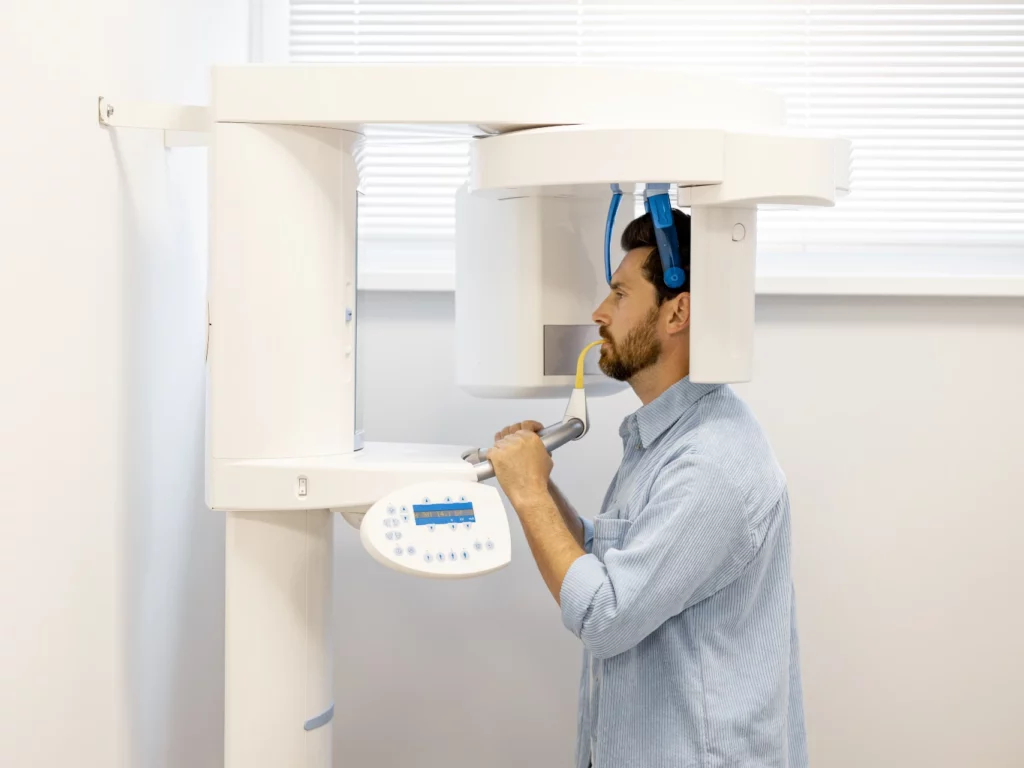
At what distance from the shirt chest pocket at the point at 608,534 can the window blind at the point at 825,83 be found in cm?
82

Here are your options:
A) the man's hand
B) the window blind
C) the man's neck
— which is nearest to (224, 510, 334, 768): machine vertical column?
the man's hand

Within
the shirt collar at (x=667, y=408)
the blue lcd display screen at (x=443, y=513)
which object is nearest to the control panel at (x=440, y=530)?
the blue lcd display screen at (x=443, y=513)

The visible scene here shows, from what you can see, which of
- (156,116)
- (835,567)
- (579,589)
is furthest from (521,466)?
(835,567)

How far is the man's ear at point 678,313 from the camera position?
130 centimetres

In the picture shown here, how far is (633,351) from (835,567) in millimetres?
828

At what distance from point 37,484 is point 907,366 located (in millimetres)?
1510

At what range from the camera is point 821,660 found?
1.90m

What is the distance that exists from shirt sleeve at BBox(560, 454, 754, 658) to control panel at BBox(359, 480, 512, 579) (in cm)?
11

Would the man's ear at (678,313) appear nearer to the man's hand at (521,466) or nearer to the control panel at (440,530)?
the man's hand at (521,466)

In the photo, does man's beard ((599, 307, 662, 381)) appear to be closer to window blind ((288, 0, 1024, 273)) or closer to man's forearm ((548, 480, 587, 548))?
man's forearm ((548, 480, 587, 548))

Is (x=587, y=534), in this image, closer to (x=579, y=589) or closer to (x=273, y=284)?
(x=579, y=589)

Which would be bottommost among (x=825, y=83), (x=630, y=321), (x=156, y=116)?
(x=630, y=321)

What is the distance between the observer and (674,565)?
3.74ft

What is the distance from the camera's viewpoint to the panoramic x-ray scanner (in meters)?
1.11
